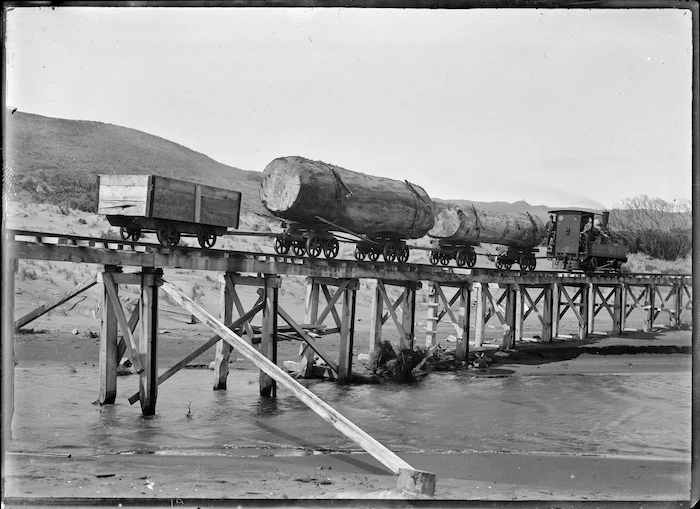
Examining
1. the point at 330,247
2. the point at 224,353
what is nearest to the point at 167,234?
the point at 224,353

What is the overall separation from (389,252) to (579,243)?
34.4 ft

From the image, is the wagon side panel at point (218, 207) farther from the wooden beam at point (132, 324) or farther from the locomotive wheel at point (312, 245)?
the locomotive wheel at point (312, 245)

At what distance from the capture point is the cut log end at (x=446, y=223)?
77.2ft

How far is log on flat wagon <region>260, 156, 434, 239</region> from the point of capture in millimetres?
16984

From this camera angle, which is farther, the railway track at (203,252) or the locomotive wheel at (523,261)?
the locomotive wheel at (523,261)

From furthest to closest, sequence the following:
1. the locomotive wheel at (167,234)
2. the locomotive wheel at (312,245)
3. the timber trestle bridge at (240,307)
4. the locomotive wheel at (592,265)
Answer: the locomotive wheel at (592,265), the locomotive wheel at (312,245), the locomotive wheel at (167,234), the timber trestle bridge at (240,307)

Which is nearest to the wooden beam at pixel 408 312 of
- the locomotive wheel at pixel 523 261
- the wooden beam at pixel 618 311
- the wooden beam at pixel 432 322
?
the wooden beam at pixel 432 322

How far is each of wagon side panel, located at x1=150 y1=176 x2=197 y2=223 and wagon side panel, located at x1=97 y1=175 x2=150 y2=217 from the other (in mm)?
158

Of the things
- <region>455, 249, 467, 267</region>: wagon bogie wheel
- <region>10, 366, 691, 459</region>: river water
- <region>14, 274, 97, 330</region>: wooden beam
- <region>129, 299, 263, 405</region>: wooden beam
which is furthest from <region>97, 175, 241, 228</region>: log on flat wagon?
<region>455, 249, 467, 267</region>: wagon bogie wheel

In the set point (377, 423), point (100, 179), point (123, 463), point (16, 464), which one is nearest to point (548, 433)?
point (377, 423)

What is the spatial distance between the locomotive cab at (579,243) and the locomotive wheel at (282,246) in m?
13.3

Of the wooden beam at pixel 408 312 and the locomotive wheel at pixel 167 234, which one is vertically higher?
the locomotive wheel at pixel 167 234

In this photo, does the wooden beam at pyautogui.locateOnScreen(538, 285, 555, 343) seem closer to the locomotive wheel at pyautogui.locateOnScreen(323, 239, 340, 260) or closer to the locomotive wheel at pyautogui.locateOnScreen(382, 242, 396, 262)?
the locomotive wheel at pyautogui.locateOnScreen(382, 242, 396, 262)

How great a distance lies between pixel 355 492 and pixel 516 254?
72.4 feet
